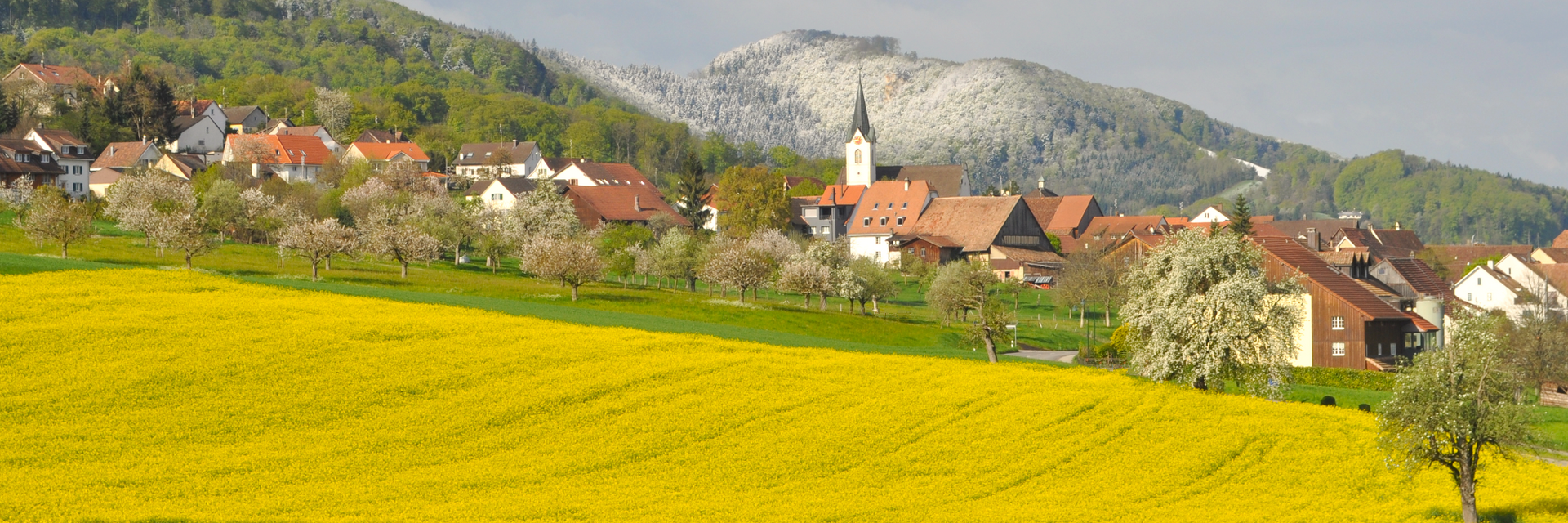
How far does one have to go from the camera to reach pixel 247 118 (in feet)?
592

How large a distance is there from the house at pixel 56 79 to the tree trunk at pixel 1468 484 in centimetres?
16084

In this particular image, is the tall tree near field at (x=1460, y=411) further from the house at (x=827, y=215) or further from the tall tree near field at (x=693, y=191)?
the house at (x=827, y=215)

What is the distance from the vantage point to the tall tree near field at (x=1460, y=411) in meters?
27.8

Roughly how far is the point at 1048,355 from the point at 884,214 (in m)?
73.0

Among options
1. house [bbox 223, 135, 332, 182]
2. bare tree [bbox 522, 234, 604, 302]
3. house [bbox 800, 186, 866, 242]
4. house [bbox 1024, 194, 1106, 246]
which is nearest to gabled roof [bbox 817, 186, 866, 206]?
house [bbox 800, 186, 866, 242]

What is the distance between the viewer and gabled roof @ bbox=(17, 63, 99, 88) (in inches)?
6629

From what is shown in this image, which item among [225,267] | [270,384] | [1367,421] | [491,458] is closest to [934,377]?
[1367,421]

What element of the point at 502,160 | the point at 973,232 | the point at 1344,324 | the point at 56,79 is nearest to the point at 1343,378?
the point at 1344,324

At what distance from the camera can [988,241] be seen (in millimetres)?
121812

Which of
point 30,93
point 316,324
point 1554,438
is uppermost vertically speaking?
point 30,93

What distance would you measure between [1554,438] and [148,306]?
4493cm

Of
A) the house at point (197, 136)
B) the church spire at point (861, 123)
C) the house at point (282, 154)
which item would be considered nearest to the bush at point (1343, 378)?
the house at point (282, 154)

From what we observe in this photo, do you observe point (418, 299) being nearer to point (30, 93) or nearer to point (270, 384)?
point (270, 384)

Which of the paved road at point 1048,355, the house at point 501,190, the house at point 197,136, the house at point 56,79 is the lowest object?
the paved road at point 1048,355
